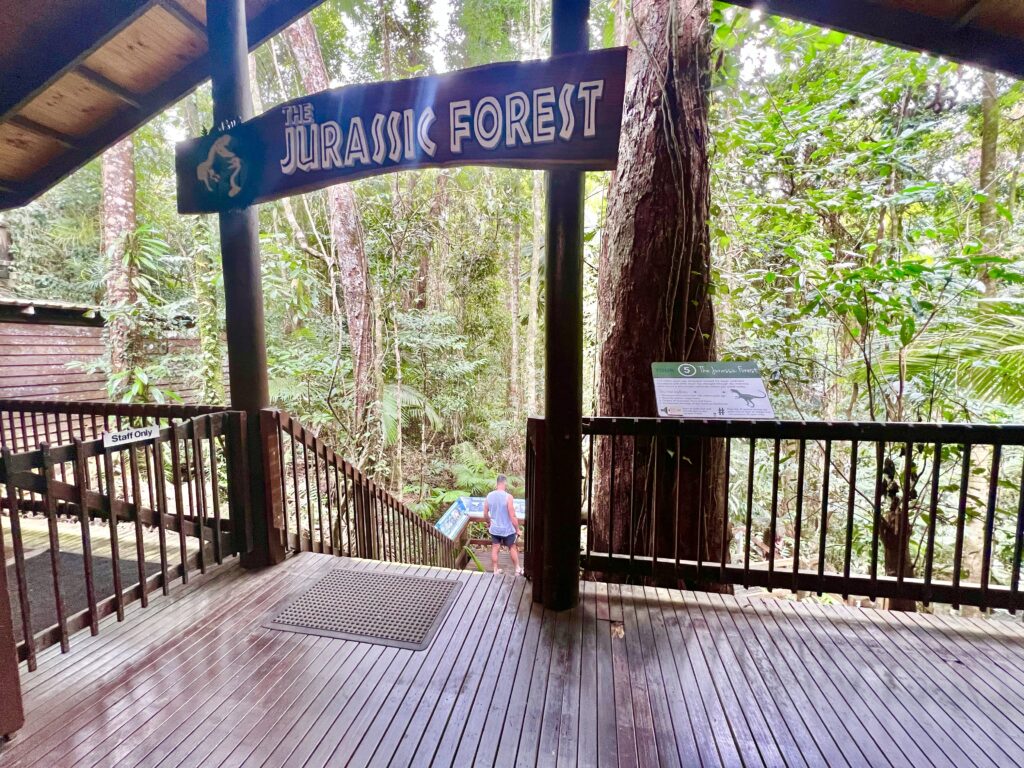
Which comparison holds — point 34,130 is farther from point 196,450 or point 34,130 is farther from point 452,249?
point 452,249

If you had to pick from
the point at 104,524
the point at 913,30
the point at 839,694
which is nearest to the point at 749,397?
the point at 839,694

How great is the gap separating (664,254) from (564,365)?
1.22 metres

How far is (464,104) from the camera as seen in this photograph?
1908 mm

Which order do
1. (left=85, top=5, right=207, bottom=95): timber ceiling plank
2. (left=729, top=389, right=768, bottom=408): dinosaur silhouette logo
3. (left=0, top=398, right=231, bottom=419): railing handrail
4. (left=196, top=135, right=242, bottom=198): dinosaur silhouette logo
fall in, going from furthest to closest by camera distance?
(left=0, top=398, right=231, bottom=419): railing handrail → (left=85, top=5, right=207, bottom=95): timber ceiling plank → (left=196, top=135, right=242, bottom=198): dinosaur silhouette logo → (left=729, top=389, right=768, bottom=408): dinosaur silhouette logo

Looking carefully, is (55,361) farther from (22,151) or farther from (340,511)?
(340,511)

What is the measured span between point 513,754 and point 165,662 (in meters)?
1.54

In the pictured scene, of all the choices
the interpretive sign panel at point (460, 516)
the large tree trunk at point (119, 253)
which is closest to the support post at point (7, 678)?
the interpretive sign panel at point (460, 516)

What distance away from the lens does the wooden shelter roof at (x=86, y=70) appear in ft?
8.15

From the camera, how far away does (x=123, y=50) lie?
9.09ft

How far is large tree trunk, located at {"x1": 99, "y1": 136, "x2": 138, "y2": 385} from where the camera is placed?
6.38 m

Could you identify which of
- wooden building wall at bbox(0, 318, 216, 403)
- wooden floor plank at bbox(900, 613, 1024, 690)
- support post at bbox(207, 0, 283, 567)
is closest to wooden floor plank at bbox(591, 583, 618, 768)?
wooden floor plank at bbox(900, 613, 1024, 690)

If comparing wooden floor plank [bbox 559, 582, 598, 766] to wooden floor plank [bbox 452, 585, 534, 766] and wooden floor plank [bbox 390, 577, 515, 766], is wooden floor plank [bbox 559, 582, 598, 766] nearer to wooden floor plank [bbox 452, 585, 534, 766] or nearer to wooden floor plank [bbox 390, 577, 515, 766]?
wooden floor plank [bbox 452, 585, 534, 766]

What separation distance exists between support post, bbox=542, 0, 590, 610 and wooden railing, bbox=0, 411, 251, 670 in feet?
6.14

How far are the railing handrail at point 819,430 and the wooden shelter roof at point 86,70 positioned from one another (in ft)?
10.9
